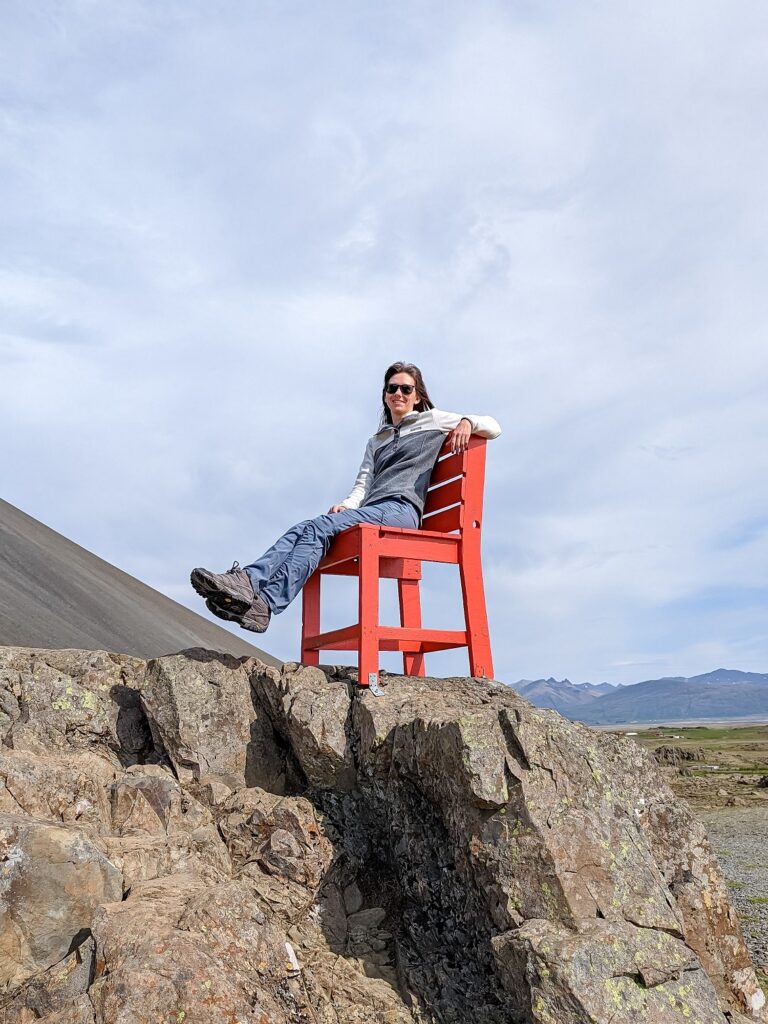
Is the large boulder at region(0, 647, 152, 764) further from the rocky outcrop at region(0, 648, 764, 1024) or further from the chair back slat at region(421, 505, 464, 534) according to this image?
the chair back slat at region(421, 505, 464, 534)

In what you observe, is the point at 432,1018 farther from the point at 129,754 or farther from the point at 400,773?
the point at 129,754

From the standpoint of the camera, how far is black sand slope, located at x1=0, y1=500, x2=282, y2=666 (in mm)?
9211

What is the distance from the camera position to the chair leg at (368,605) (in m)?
4.54

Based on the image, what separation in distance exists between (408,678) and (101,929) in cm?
215

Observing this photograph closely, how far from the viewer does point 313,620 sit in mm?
5254

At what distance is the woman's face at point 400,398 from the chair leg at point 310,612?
4.16 ft

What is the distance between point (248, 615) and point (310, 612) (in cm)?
102

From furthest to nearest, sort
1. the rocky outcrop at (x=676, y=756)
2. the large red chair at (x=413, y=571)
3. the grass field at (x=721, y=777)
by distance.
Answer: the rocky outcrop at (x=676, y=756) < the grass field at (x=721, y=777) < the large red chair at (x=413, y=571)

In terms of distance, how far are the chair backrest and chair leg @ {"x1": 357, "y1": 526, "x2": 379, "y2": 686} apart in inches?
25.3

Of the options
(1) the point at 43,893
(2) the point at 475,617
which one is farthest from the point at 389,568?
(1) the point at 43,893

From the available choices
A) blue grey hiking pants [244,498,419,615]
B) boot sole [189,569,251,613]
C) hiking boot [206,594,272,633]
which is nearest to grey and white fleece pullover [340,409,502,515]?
blue grey hiking pants [244,498,419,615]

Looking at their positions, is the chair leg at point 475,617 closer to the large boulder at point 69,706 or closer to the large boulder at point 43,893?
the large boulder at point 69,706

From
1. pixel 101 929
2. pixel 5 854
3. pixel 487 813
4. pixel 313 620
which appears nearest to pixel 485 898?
pixel 487 813

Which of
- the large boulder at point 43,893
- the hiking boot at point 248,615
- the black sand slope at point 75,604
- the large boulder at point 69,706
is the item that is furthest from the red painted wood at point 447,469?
the black sand slope at point 75,604
